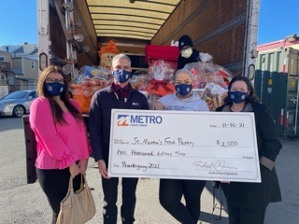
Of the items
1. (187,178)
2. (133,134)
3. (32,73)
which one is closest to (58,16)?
(133,134)

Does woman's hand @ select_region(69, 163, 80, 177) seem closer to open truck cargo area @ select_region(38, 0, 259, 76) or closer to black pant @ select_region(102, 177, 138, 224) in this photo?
black pant @ select_region(102, 177, 138, 224)

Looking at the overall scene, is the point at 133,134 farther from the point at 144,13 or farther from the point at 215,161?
the point at 144,13

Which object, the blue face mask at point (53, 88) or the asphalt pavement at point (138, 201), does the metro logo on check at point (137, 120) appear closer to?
the blue face mask at point (53, 88)

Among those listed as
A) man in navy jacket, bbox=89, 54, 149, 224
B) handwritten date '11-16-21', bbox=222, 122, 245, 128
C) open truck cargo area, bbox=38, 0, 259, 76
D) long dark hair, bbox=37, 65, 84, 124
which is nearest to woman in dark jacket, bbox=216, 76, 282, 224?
handwritten date '11-16-21', bbox=222, 122, 245, 128

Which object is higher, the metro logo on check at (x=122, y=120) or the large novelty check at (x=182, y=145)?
the metro logo on check at (x=122, y=120)

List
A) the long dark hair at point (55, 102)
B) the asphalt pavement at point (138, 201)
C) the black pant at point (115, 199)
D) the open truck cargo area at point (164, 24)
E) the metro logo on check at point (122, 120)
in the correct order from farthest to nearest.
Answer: the asphalt pavement at point (138, 201) < the open truck cargo area at point (164, 24) < the black pant at point (115, 199) < the metro logo on check at point (122, 120) < the long dark hair at point (55, 102)

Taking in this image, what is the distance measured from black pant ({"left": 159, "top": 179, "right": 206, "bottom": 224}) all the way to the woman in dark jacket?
0.32 metres

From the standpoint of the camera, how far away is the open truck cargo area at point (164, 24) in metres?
3.00

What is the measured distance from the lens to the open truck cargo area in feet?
9.83

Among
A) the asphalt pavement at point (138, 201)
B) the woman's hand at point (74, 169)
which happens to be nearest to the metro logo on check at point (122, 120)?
the woman's hand at point (74, 169)

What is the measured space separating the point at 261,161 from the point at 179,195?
0.74 m

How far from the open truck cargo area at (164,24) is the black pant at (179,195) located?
1528 millimetres

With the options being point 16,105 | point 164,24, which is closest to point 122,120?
point 164,24

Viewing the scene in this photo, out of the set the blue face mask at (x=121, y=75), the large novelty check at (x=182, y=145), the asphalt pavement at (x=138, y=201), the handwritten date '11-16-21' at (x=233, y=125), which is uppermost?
the blue face mask at (x=121, y=75)
